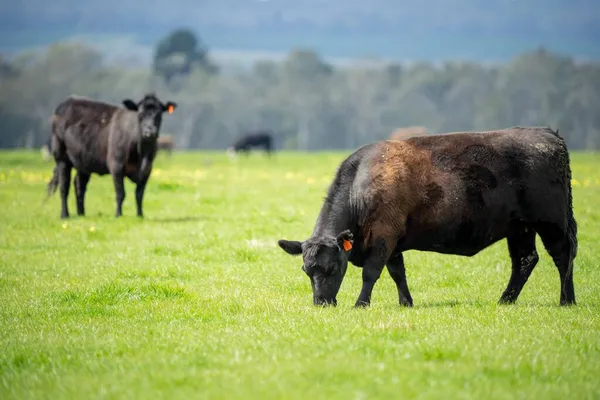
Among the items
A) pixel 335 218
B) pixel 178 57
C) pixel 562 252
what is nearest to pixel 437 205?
pixel 335 218

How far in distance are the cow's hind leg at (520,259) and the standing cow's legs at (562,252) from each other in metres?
0.30

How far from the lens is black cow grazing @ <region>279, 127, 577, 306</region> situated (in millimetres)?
11172

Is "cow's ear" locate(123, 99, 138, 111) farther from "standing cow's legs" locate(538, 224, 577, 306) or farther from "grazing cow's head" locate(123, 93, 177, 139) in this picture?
"standing cow's legs" locate(538, 224, 577, 306)

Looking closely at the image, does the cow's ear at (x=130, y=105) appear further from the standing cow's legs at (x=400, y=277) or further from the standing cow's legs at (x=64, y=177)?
the standing cow's legs at (x=400, y=277)

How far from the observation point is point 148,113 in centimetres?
2183

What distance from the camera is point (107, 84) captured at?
147 meters

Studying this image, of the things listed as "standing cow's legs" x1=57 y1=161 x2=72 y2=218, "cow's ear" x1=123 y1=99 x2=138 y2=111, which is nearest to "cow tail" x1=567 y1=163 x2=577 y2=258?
"cow's ear" x1=123 y1=99 x2=138 y2=111

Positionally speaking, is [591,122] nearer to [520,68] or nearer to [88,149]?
[520,68]

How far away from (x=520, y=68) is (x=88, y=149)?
13484 centimetres

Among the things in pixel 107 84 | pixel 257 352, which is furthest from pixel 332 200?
pixel 107 84

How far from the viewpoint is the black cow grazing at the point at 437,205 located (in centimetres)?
1117

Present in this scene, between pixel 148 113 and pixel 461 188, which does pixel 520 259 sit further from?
pixel 148 113

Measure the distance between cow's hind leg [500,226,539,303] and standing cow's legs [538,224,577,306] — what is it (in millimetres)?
296

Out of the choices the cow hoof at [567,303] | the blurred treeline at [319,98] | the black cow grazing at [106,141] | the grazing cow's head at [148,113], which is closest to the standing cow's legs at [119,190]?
the black cow grazing at [106,141]
